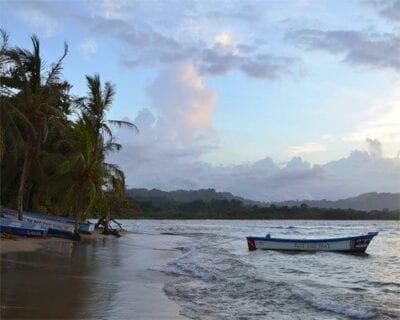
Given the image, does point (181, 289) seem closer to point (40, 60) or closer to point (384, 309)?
point (384, 309)

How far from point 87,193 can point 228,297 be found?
15.1 meters

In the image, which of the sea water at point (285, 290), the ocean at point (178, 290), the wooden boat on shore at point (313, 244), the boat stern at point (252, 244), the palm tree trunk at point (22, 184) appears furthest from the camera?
the boat stern at point (252, 244)

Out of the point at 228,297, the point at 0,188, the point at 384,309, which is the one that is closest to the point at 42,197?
the point at 0,188

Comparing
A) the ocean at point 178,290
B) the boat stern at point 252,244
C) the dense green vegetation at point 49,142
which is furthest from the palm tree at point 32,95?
the boat stern at point 252,244

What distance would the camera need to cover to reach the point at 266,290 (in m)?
13.5

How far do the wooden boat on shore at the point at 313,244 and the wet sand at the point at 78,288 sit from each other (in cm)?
1375

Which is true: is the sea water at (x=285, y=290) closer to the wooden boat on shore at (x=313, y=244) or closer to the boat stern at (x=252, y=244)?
the wooden boat on shore at (x=313, y=244)

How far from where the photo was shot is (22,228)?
21.5 meters

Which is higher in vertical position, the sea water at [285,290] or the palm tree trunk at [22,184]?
the palm tree trunk at [22,184]

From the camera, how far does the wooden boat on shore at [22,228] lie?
68.3ft

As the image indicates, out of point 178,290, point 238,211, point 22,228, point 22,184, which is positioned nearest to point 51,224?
point 22,184

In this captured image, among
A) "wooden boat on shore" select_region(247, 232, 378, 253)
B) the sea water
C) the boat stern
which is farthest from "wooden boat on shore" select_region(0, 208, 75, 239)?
"wooden boat on shore" select_region(247, 232, 378, 253)

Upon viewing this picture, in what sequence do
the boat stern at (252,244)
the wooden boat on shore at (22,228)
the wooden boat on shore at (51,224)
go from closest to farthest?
the wooden boat on shore at (22,228) → the wooden boat on shore at (51,224) → the boat stern at (252,244)

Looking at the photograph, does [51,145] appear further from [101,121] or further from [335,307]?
[335,307]
